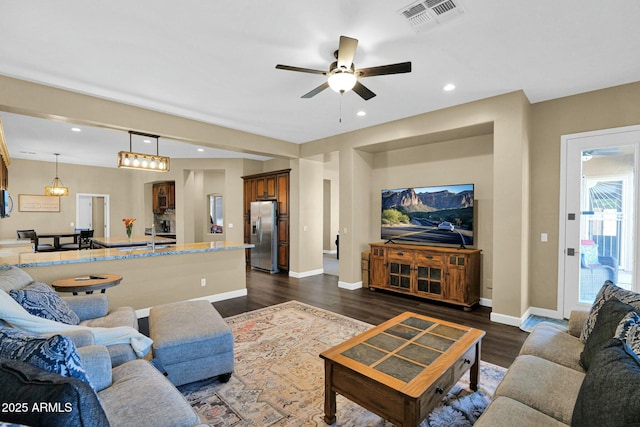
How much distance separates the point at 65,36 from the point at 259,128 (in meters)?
3.01

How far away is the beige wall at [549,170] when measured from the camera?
3783mm

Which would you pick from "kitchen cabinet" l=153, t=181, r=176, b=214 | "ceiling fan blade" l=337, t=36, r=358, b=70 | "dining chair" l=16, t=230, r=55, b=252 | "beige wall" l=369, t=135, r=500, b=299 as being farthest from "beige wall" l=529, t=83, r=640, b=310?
"dining chair" l=16, t=230, r=55, b=252

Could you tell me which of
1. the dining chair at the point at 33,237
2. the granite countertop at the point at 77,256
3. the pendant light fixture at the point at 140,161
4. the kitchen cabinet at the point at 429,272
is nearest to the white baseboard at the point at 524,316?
the kitchen cabinet at the point at 429,272

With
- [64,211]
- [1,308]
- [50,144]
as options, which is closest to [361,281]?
[1,308]

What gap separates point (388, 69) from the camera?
2.55 metres

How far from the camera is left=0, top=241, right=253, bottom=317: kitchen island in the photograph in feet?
11.3

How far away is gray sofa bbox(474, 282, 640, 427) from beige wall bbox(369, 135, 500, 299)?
79.0 inches

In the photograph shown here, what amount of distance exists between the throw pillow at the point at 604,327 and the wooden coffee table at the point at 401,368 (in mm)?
630

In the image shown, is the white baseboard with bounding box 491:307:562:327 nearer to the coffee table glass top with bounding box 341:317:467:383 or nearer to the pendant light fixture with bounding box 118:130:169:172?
the coffee table glass top with bounding box 341:317:467:383

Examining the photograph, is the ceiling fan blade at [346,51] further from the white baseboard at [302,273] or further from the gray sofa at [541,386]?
the white baseboard at [302,273]

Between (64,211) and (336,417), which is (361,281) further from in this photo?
(64,211)

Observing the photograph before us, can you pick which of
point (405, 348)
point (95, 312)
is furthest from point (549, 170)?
point (95, 312)

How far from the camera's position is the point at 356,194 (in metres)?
5.69

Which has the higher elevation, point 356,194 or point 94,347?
point 356,194
